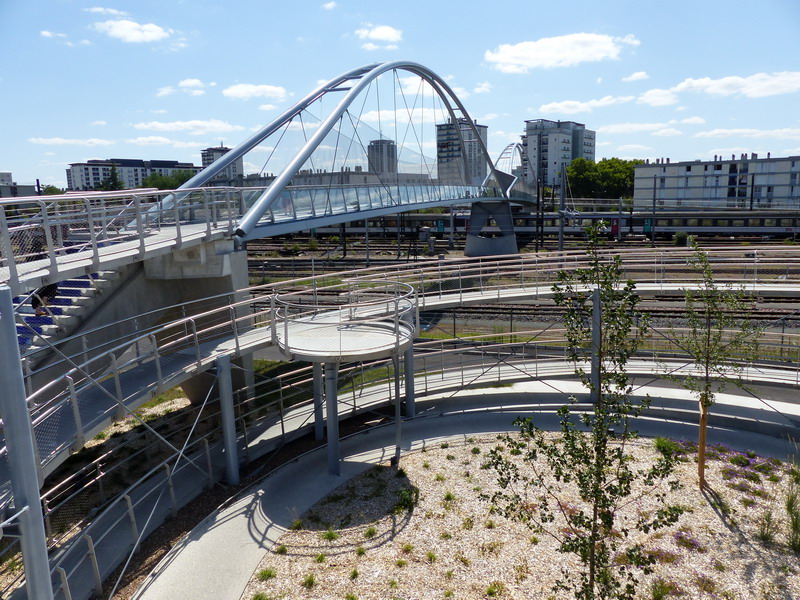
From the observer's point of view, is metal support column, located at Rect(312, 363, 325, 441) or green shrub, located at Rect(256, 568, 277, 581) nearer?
green shrub, located at Rect(256, 568, 277, 581)

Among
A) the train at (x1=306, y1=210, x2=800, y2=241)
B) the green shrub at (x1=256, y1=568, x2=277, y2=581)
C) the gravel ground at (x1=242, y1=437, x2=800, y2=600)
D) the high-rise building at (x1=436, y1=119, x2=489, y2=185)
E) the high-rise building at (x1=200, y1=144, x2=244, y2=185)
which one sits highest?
the high-rise building at (x1=436, y1=119, x2=489, y2=185)

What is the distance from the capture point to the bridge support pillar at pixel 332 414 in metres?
11.1

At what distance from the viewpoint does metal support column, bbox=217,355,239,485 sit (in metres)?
10.9

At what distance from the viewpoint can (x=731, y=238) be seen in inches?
1945

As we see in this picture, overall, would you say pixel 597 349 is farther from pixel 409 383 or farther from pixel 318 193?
pixel 318 193

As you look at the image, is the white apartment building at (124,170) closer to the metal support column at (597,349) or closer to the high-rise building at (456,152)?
the high-rise building at (456,152)

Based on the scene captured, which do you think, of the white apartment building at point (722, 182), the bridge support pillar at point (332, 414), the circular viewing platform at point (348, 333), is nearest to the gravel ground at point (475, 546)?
the bridge support pillar at point (332, 414)

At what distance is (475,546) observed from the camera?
9078mm

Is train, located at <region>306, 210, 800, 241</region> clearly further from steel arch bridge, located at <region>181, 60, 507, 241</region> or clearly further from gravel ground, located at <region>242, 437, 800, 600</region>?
gravel ground, located at <region>242, 437, 800, 600</region>

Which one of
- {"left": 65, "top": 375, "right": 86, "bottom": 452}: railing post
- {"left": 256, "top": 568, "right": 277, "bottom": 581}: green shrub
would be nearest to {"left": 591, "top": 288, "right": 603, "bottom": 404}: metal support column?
{"left": 256, "top": 568, "right": 277, "bottom": 581}: green shrub

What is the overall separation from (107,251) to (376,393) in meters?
7.72

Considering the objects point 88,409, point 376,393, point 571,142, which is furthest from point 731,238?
point 571,142

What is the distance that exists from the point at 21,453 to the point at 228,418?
6.98 metres

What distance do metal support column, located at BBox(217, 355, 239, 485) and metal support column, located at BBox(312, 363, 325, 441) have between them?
1.98 metres
